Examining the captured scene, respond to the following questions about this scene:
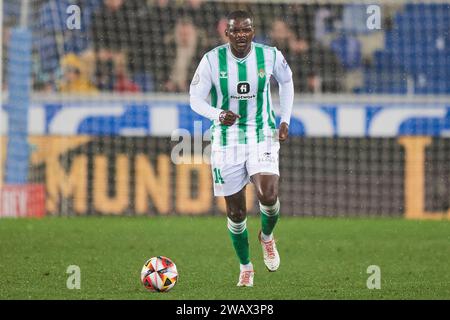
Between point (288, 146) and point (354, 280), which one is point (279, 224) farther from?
point (354, 280)

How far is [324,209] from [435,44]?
10.2 ft

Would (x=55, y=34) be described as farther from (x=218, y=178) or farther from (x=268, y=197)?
(x=268, y=197)

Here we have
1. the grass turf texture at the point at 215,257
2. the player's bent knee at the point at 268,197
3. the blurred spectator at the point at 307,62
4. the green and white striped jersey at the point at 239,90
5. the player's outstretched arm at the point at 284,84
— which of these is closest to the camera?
the grass turf texture at the point at 215,257

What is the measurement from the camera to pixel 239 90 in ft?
32.1

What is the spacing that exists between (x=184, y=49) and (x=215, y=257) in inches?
258

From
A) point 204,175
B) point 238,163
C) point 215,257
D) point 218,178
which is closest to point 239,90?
point 238,163

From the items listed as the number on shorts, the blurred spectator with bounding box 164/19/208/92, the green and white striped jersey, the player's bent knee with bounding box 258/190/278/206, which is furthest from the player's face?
the blurred spectator with bounding box 164/19/208/92

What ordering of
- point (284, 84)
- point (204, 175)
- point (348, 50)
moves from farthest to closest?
point (348, 50) → point (204, 175) → point (284, 84)

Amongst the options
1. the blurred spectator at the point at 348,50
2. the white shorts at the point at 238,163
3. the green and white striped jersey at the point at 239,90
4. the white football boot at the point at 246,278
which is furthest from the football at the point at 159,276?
the blurred spectator at the point at 348,50

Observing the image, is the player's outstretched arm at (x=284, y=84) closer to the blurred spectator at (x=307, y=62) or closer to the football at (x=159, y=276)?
the football at (x=159, y=276)

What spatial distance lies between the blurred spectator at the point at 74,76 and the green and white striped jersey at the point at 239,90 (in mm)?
7931

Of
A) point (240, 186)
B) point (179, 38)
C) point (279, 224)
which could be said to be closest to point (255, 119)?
point (240, 186)

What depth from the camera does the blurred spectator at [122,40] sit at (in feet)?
58.0
